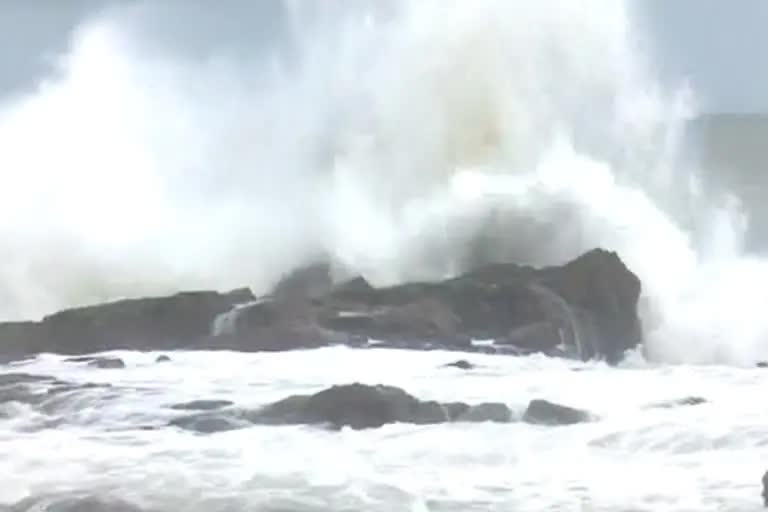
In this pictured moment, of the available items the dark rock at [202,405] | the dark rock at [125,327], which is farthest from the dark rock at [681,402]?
the dark rock at [125,327]

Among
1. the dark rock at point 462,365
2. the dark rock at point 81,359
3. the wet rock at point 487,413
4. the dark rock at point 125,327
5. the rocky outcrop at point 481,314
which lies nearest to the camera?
the wet rock at point 487,413

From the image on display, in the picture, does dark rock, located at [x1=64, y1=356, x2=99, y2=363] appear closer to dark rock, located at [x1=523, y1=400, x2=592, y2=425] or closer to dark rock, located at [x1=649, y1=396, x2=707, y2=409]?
dark rock, located at [x1=523, y1=400, x2=592, y2=425]

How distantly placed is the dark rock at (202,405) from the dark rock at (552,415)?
2363 millimetres

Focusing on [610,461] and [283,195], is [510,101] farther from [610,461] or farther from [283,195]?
[610,461]

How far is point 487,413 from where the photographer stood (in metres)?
10.8

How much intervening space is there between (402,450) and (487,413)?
1391 mm

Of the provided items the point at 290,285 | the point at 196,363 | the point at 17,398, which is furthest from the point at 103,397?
the point at 290,285

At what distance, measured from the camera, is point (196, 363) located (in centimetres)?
1393

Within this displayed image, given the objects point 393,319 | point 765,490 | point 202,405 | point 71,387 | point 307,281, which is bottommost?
point 765,490

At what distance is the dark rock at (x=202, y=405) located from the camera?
442 inches

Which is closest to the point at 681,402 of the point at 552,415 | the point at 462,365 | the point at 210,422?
the point at 552,415

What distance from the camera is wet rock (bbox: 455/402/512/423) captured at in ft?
35.2

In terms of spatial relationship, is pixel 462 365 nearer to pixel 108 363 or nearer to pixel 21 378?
pixel 108 363

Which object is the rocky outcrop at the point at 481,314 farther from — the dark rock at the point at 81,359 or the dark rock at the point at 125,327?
the dark rock at the point at 81,359
